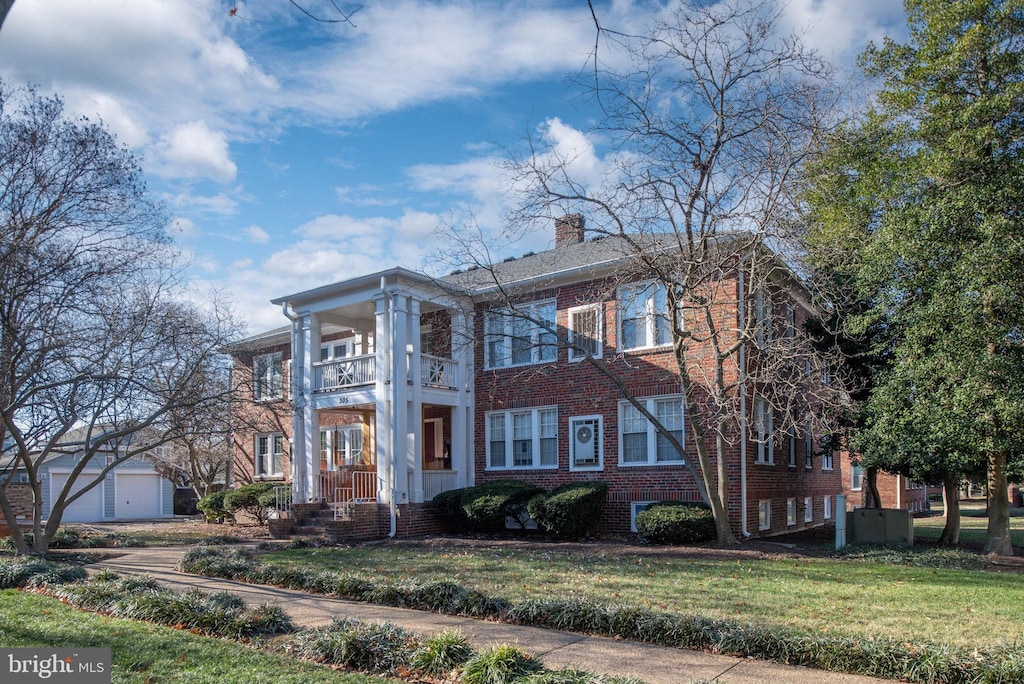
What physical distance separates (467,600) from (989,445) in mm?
10131

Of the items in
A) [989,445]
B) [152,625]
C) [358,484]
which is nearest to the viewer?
[152,625]

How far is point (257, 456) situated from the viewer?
27562mm

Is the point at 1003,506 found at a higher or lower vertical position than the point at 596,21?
lower

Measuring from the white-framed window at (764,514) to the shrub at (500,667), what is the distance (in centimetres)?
1344

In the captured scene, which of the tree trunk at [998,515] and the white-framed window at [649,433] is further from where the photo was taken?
the white-framed window at [649,433]

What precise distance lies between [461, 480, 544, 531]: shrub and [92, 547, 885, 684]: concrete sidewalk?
7695 mm

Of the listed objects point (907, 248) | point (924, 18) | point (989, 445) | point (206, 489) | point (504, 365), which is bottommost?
point (206, 489)

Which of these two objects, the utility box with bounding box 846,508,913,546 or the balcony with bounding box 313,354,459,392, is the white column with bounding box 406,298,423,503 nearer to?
the balcony with bounding box 313,354,459,392

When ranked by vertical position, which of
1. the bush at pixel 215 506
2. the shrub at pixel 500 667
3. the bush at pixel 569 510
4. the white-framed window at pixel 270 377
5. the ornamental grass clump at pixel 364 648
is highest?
the white-framed window at pixel 270 377

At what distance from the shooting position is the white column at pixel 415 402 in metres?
19.0

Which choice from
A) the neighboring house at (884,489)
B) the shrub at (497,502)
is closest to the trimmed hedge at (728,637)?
the shrub at (497,502)

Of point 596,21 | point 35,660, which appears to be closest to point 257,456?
point 35,660

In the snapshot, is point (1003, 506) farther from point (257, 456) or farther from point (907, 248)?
point (257, 456)

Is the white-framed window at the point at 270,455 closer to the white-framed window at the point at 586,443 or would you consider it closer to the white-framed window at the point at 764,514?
the white-framed window at the point at 586,443
